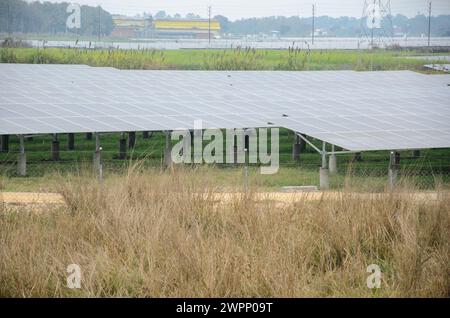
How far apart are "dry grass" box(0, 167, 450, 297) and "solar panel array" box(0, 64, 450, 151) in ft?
25.2

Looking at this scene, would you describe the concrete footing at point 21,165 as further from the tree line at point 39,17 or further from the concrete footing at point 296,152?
the tree line at point 39,17

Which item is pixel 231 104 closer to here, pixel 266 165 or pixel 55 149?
pixel 266 165

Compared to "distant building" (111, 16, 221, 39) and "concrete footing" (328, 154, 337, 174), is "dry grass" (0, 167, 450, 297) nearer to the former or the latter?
"concrete footing" (328, 154, 337, 174)

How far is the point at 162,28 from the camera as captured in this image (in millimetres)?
82688

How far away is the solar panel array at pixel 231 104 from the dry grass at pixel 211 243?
25.2 feet

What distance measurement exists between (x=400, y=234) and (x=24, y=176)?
12442 mm

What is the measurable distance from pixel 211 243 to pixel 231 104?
15901 millimetres

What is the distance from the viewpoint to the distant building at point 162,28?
7875 cm

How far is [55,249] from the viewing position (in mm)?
12609

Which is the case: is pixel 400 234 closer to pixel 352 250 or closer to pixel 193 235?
pixel 352 250

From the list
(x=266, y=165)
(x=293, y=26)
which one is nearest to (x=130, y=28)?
(x=293, y=26)

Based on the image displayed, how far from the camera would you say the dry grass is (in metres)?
11.6

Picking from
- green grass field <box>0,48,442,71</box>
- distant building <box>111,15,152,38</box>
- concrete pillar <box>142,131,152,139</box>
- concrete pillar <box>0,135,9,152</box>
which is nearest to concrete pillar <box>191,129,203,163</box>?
concrete pillar <box>142,131,152,139</box>
